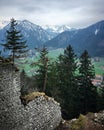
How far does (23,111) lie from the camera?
20.0m

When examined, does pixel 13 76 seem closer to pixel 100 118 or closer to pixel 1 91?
pixel 1 91

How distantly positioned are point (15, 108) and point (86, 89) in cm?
2712

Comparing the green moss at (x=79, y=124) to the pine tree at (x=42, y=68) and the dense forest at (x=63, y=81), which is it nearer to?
the dense forest at (x=63, y=81)

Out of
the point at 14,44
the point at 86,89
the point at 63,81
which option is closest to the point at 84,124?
the point at 14,44

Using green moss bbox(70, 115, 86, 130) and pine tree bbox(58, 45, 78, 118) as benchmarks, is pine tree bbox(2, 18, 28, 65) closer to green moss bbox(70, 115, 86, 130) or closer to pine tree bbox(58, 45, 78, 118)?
pine tree bbox(58, 45, 78, 118)

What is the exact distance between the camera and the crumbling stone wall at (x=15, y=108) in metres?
18.6

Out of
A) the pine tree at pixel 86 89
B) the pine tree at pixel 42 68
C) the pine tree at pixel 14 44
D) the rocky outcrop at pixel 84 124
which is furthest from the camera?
the pine tree at pixel 86 89

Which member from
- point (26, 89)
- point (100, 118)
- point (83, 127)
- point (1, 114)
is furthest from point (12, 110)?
point (26, 89)

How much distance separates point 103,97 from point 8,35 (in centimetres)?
1847

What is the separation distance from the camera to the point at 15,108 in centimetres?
1927

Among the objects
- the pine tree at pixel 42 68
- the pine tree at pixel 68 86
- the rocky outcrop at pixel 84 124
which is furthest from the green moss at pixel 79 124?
the pine tree at pixel 68 86

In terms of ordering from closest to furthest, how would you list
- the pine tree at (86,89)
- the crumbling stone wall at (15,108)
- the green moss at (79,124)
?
1. the crumbling stone wall at (15,108)
2. the green moss at (79,124)
3. the pine tree at (86,89)

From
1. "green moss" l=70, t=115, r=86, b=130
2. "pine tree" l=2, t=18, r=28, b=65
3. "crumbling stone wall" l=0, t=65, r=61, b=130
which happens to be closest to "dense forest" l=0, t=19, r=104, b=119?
"pine tree" l=2, t=18, r=28, b=65

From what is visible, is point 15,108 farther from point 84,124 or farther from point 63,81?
point 63,81
